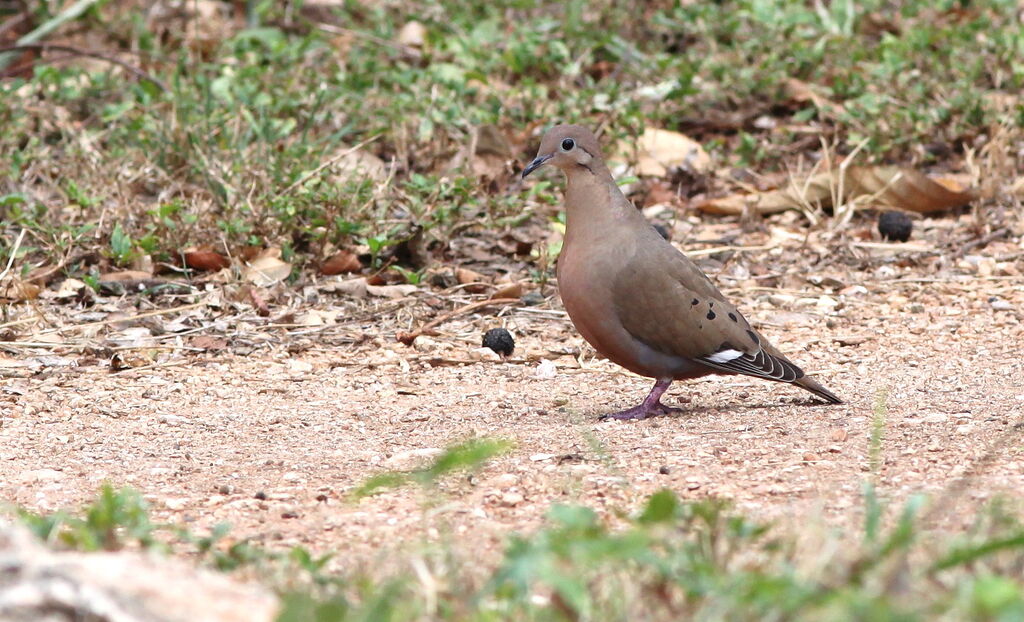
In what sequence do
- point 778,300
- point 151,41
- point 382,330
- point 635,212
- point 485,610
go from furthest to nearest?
point 151,41
point 778,300
point 382,330
point 635,212
point 485,610

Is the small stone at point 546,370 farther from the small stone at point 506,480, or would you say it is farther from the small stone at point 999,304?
the small stone at point 999,304

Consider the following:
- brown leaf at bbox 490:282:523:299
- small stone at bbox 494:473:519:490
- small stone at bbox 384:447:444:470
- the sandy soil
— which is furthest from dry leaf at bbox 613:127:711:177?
small stone at bbox 494:473:519:490

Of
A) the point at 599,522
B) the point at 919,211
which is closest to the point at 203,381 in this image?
the point at 599,522

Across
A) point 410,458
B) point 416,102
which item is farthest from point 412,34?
point 410,458

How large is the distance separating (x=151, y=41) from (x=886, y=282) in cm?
462

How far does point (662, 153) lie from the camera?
7.73m

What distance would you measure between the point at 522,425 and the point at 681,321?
63 centimetres

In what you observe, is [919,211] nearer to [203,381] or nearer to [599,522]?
[203,381]

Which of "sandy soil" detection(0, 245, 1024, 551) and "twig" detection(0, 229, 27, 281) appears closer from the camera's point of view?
"sandy soil" detection(0, 245, 1024, 551)

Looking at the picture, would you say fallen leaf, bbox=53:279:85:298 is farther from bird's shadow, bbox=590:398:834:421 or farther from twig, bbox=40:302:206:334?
bird's shadow, bbox=590:398:834:421

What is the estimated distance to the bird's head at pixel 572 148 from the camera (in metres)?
4.88

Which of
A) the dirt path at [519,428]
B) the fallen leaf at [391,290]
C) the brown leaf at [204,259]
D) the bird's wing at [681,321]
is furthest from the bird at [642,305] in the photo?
the brown leaf at [204,259]

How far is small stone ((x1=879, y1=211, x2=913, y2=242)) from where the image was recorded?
6859 millimetres

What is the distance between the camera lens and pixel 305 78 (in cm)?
803
